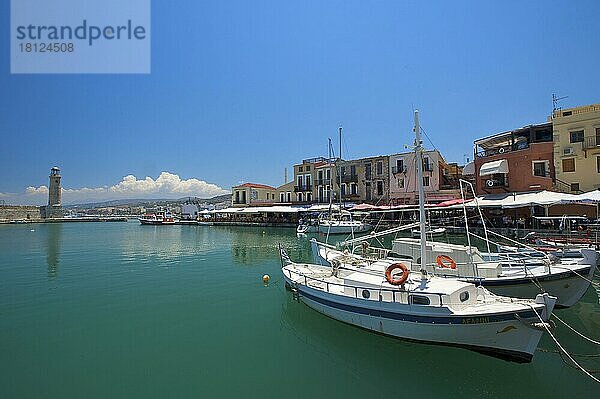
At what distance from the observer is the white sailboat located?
27.5ft

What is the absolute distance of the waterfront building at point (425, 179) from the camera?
45812mm

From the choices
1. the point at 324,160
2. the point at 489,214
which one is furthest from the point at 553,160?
the point at 324,160

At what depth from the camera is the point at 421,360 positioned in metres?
9.09

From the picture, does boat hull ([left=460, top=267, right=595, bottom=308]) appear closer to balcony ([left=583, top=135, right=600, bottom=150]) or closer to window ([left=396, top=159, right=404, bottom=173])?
balcony ([left=583, top=135, right=600, bottom=150])

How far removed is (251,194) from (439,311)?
61.8m

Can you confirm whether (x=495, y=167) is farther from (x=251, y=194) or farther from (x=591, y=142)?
(x=251, y=194)

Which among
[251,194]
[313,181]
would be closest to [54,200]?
[251,194]

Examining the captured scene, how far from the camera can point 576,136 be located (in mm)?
29828

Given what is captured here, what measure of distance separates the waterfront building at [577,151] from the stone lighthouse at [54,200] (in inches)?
4640

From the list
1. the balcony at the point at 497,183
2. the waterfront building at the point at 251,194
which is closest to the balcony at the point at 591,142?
the balcony at the point at 497,183

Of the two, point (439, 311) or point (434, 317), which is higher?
point (439, 311)

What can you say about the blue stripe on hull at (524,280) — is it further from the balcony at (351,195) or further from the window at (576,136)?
the balcony at (351,195)

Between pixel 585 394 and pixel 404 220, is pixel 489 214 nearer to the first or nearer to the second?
pixel 404 220

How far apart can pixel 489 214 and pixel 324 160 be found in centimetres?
2979
